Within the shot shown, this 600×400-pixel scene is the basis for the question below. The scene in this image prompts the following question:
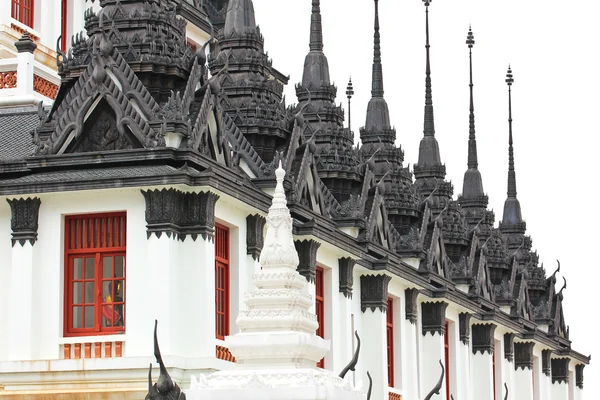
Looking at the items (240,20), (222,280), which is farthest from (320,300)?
(240,20)

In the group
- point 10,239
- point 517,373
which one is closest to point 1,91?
point 10,239

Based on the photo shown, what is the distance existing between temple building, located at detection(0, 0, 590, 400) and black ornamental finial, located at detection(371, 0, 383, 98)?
5375mm

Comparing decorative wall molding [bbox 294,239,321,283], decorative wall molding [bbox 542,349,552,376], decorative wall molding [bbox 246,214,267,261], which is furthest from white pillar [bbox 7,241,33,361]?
decorative wall molding [bbox 542,349,552,376]

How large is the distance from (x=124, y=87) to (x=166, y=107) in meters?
0.99

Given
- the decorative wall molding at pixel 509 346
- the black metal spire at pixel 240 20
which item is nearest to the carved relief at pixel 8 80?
the black metal spire at pixel 240 20

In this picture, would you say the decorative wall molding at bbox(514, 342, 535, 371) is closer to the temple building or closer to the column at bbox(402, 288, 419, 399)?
the column at bbox(402, 288, 419, 399)

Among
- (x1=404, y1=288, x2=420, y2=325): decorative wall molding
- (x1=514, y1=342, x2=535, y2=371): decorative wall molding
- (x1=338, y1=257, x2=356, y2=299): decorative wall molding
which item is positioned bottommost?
(x1=514, y1=342, x2=535, y2=371): decorative wall molding

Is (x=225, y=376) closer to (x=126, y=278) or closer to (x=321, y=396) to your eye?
(x=321, y=396)

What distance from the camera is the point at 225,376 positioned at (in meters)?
17.0

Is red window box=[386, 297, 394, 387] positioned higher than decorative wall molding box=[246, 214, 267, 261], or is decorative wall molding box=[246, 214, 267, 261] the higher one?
decorative wall molding box=[246, 214, 267, 261]

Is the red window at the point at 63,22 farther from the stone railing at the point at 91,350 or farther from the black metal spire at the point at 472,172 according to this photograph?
the black metal spire at the point at 472,172

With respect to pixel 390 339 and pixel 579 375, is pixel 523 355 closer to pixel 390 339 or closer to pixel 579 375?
pixel 579 375

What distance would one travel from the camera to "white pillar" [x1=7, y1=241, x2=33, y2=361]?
27.1 meters

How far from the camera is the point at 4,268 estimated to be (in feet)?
92.0
